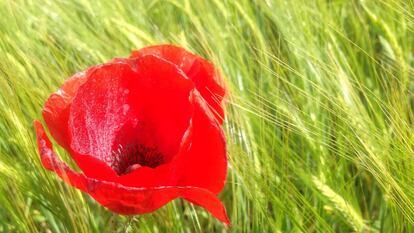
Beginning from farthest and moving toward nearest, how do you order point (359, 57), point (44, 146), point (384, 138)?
point (359, 57)
point (384, 138)
point (44, 146)

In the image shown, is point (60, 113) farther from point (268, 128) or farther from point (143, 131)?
point (268, 128)

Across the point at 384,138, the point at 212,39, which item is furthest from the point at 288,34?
the point at 384,138

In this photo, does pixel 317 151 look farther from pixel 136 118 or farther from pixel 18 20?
pixel 18 20

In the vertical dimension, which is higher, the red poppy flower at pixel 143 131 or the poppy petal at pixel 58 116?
the poppy petal at pixel 58 116

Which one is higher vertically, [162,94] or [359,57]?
[162,94]

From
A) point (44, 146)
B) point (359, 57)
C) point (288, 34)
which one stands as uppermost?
point (44, 146)

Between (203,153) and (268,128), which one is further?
(268,128)

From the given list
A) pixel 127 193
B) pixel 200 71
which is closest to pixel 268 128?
pixel 200 71
